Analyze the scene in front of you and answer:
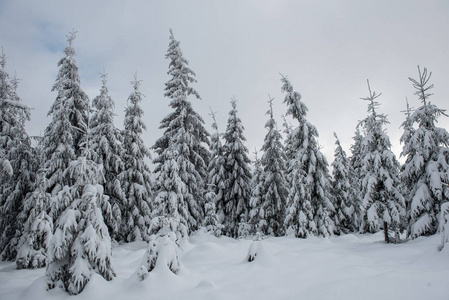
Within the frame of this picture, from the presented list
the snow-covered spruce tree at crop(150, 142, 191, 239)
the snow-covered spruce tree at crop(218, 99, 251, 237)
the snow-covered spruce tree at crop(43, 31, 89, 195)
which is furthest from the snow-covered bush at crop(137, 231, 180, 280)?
the snow-covered spruce tree at crop(218, 99, 251, 237)

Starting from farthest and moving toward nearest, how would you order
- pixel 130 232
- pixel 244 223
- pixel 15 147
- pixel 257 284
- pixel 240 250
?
pixel 244 223 < pixel 130 232 < pixel 15 147 < pixel 240 250 < pixel 257 284

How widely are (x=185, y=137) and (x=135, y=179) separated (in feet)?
19.1

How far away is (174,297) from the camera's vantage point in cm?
718

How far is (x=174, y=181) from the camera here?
14195 mm

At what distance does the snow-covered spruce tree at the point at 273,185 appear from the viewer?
23047 mm

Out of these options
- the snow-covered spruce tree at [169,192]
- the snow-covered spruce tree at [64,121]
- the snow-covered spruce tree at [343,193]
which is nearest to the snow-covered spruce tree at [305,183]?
the snow-covered spruce tree at [169,192]

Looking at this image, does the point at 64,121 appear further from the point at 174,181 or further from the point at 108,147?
the point at 174,181

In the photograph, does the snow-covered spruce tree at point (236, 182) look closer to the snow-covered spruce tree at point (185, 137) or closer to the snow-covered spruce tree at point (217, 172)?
the snow-covered spruce tree at point (217, 172)

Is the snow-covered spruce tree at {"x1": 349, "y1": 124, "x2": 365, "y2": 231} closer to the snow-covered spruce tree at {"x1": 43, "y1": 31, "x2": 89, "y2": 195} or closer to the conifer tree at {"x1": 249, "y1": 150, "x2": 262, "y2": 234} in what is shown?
the conifer tree at {"x1": 249, "y1": 150, "x2": 262, "y2": 234}

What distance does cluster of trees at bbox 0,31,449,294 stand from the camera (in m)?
8.83

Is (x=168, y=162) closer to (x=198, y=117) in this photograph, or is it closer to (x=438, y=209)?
(x=198, y=117)

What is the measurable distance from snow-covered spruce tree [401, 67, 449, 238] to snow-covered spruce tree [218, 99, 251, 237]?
43.7ft

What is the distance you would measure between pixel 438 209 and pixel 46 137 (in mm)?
25859

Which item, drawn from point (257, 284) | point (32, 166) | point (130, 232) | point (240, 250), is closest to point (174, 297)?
point (257, 284)
